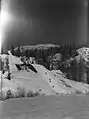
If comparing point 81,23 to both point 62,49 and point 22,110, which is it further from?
point 22,110

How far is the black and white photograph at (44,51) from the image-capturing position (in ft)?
12.4

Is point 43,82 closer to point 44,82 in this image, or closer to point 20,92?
point 44,82

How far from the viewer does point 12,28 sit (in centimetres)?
399

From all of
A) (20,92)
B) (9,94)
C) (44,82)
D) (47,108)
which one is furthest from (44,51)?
(47,108)

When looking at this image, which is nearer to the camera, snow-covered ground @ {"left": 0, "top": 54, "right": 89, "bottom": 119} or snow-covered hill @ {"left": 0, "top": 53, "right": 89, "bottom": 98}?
snow-covered ground @ {"left": 0, "top": 54, "right": 89, "bottom": 119}

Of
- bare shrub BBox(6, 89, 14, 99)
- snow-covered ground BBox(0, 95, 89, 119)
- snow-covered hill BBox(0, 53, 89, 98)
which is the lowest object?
snow-covered ground BBox(0, 95, 89, 119)

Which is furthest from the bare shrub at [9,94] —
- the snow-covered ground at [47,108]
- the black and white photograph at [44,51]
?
the snow-covered ground at [47,108]

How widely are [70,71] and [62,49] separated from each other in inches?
18.1

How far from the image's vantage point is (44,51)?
402 centimetres

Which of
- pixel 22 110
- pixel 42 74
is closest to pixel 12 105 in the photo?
pixel 22 110

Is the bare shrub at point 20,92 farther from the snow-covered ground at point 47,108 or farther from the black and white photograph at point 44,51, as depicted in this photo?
the snow-covered ground at point 47,108

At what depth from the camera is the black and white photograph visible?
379 centimetres

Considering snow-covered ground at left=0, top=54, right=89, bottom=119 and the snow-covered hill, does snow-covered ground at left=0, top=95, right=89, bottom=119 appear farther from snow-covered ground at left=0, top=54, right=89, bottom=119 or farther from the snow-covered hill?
the snow-covered hill

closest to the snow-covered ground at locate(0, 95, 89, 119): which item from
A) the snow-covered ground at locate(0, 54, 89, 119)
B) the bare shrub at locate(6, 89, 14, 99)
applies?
the snow-covered ground at locate(0, 54, 89, 119)
